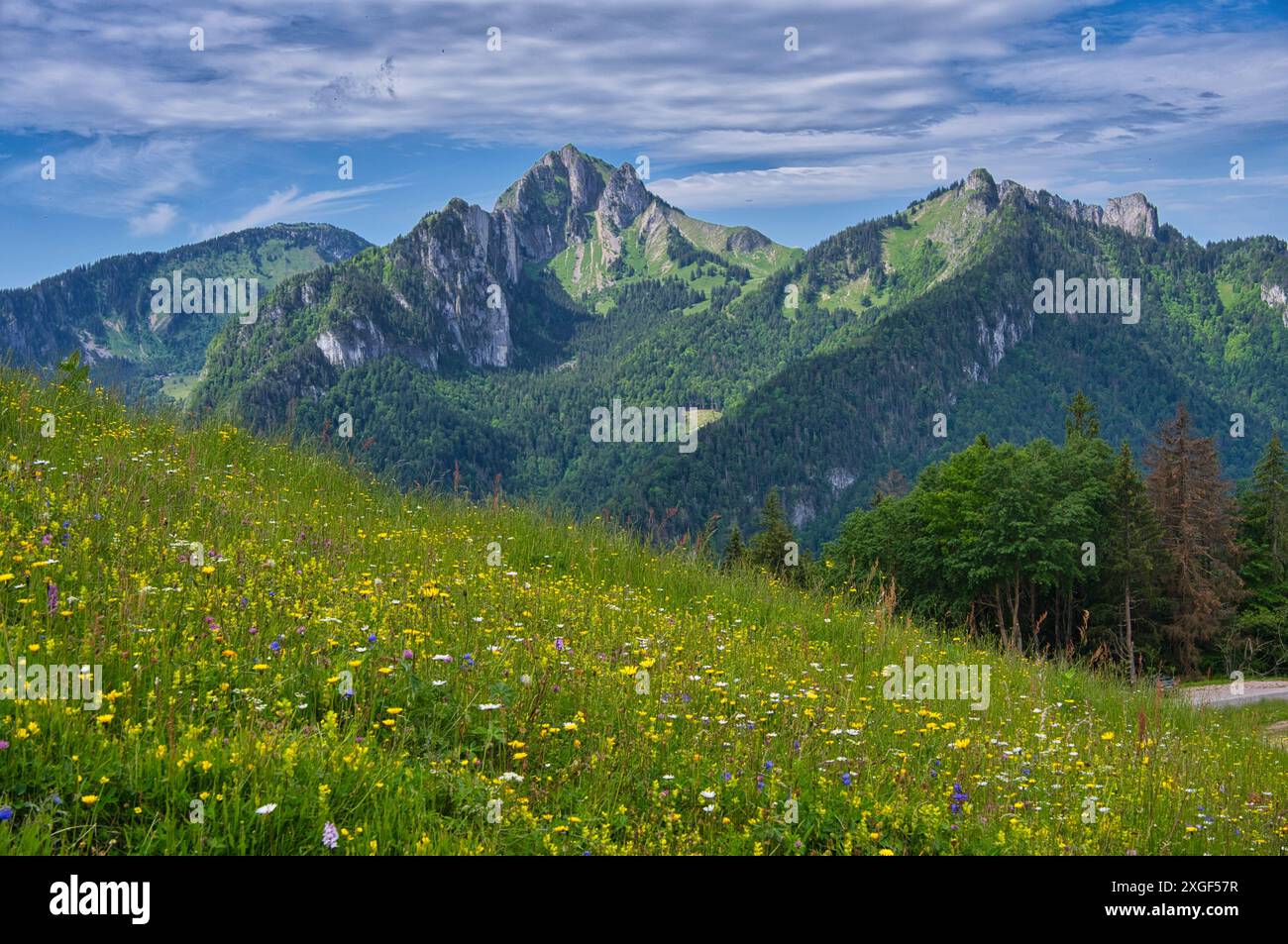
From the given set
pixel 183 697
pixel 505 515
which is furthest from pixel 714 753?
pixel 505 515

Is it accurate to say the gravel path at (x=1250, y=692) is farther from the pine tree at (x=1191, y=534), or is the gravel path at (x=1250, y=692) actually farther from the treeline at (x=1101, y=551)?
the pine tree at (x=1191, y=534)

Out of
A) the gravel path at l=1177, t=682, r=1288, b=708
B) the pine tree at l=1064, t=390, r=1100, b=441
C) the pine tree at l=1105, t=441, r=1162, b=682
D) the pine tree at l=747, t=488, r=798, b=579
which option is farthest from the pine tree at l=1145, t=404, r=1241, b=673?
the pine tree at l=747, t=488, r=798, b=579

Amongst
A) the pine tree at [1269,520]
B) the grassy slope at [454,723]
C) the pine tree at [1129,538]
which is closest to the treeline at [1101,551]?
the pine tree at [1129,538]

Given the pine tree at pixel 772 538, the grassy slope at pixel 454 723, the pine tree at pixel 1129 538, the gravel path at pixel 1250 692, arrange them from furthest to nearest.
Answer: the pine tree at pixel 772 538, the pine tree at pixel 1129 538, the gravel path at pixel 1250 692, the grassy slope at pixel 454 723

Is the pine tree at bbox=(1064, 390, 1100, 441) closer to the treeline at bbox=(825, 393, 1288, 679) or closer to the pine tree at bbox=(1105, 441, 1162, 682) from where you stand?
the treeline at bbox=(825, 393, 1288, 679)

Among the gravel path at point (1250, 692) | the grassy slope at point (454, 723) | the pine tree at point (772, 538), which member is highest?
the grassy slope at point (454, 723)

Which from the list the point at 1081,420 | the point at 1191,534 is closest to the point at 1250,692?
the point at 1191,534

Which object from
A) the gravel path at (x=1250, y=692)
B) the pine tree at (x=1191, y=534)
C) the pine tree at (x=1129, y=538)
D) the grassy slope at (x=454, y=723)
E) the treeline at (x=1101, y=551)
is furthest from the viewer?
the pine tree at (x=1191, y=534)

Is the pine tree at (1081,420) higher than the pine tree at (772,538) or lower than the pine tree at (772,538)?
higher

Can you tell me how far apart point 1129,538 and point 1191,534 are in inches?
146

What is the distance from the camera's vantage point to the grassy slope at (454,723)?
384 cm

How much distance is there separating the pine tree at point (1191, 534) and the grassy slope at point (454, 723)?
147ft

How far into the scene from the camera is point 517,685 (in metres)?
5.50
